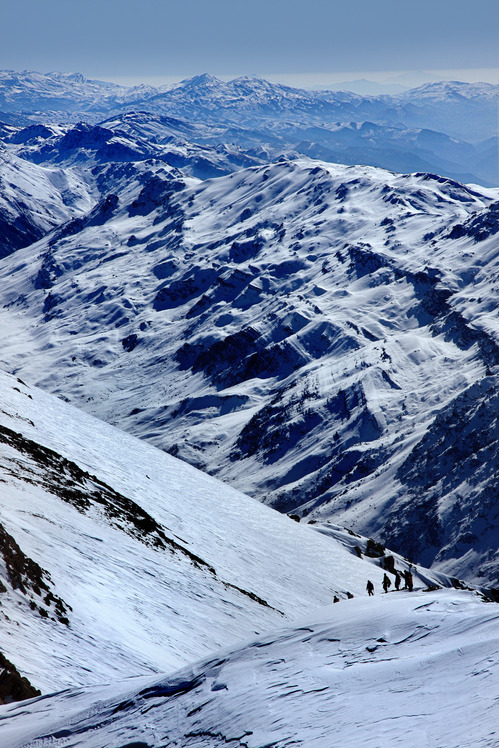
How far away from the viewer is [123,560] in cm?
3397

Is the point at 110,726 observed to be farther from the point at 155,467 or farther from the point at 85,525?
the point at 155,467

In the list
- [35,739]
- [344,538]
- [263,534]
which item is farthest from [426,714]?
[344,538]

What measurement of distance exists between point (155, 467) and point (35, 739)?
45.1 meters

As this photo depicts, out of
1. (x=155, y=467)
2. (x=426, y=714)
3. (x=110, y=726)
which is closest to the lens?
(x=426, y=714)

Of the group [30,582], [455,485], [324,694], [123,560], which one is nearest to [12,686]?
[30,582]

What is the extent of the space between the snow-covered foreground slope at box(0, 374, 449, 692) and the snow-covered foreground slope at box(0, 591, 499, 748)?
4340 mm

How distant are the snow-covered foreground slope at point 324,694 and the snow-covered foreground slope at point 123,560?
171 inches

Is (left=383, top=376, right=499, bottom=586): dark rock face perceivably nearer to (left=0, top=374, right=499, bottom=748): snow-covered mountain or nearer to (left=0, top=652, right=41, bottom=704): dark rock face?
(left=0, top=374, right=499, bottom=748): snow-covered mountain

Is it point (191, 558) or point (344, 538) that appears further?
point (344, 538)

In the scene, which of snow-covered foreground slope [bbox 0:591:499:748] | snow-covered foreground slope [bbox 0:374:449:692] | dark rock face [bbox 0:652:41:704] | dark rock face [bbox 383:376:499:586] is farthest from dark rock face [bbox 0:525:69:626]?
dark rock face [bbox 383:376:499:586]

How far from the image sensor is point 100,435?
2488 inches

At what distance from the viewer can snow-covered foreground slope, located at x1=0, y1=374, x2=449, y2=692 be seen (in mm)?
24000

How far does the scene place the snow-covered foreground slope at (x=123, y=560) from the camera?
24.0m

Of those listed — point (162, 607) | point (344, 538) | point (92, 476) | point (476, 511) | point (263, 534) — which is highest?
point (92, 476)
